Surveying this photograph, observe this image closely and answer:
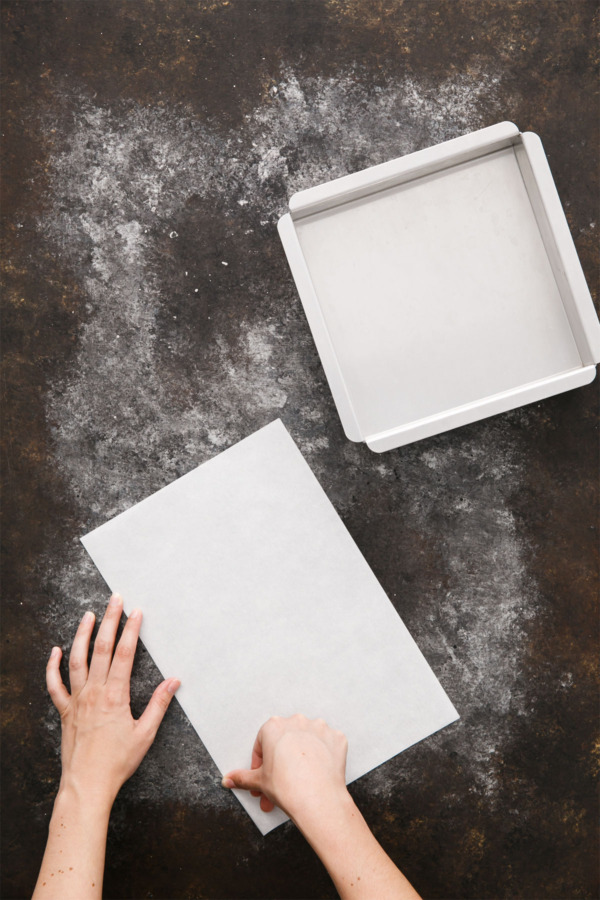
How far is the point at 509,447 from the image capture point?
1.29 m

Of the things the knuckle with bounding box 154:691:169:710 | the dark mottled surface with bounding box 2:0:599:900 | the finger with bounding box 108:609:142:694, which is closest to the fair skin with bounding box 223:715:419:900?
the dark mottled surface with bounding box 2:0:599:900

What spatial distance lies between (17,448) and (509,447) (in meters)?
1.13

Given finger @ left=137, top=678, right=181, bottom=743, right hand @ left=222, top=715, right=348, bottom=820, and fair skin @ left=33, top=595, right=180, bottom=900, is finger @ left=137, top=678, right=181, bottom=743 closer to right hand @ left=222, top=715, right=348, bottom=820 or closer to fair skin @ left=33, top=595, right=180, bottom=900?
fair skin @ left=33, top=595, right=180, bottom=900

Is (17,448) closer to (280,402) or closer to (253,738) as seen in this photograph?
(280,402)

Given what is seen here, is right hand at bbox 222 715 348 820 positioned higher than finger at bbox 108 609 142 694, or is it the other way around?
finger at bbox 108 609 142 694

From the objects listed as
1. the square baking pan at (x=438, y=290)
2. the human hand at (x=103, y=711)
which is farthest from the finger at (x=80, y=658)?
the square baking pan at (x=438, y=290)

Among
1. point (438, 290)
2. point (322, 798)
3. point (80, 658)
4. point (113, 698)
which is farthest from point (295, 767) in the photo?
point (438, 290)

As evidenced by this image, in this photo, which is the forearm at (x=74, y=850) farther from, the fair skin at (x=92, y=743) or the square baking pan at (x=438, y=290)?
the square baking pan at (x=438, y=290)

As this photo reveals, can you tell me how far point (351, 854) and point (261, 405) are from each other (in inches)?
37.5

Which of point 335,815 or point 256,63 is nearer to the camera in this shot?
point 335,815

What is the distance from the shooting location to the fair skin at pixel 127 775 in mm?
1138

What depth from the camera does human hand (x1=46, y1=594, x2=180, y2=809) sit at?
122cm

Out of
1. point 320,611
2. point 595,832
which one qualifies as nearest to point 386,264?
point 320,611

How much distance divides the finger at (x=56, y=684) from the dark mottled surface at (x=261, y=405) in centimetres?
4
